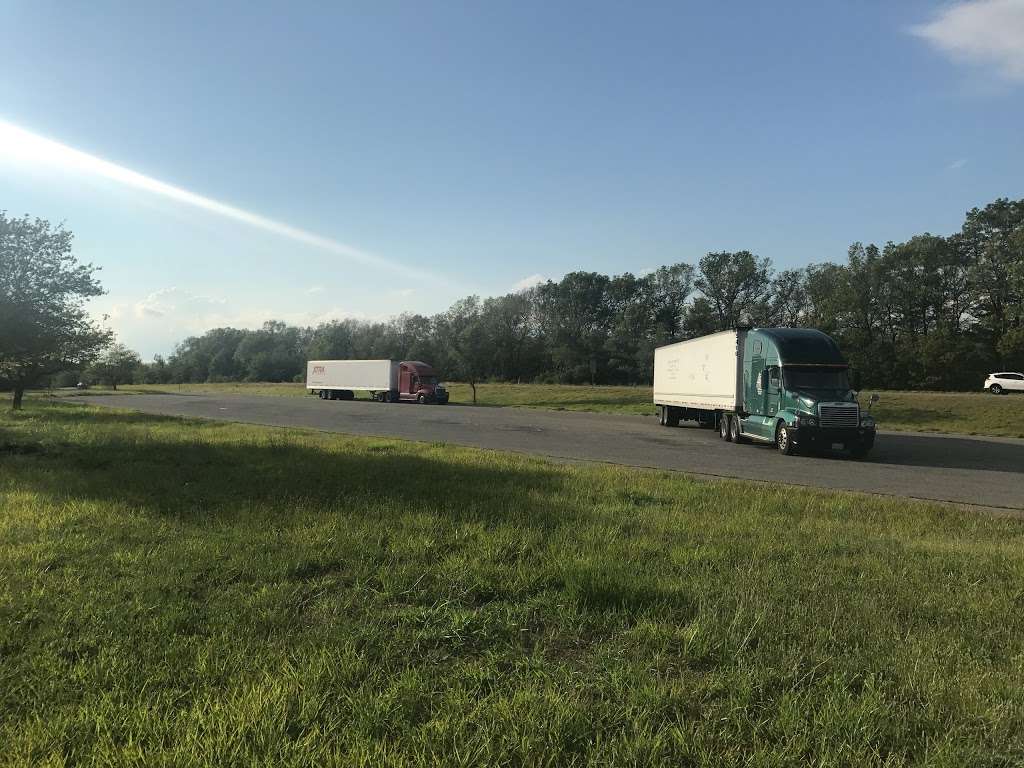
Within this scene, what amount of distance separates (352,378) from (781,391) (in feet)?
135

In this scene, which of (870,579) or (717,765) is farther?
(870,579)

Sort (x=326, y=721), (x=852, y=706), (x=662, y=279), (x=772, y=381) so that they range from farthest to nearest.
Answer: (x=662, y=279) < (x=772, y=381) < (x=852, y=706) < (x=326, y=721)

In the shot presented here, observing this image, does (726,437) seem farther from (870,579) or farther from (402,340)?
(402,340)

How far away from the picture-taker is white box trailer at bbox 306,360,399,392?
4878cm

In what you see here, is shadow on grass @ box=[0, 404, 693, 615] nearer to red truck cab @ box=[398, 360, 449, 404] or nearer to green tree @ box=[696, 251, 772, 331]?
red truck cab @ box=[398, 360, 449, 404]

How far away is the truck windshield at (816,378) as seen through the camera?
17.0 m

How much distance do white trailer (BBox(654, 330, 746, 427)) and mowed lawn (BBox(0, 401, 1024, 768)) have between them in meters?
12.7

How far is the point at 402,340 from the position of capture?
107m

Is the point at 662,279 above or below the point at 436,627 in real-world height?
above

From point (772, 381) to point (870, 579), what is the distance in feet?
44.6

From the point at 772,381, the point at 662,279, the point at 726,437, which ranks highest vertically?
the point at 662,279

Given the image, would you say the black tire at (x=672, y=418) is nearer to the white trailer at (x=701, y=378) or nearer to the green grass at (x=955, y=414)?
the white trailer at (x=701, y=378)

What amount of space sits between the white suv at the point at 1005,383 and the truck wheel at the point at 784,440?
4029cm

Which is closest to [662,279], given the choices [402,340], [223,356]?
[402,340]
